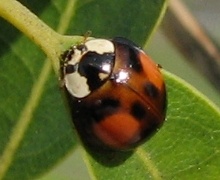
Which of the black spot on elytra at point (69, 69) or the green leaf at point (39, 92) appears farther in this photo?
the green leaf at point (39, 92)

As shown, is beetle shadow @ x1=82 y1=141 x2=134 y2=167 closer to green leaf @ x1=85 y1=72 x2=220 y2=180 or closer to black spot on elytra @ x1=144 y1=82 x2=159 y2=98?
green leaf @ x1=85 y1=72 x2=220 y2=180

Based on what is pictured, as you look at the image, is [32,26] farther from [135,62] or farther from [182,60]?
[182,60]

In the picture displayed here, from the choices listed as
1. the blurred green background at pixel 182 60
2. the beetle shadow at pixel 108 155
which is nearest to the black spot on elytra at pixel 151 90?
the beetle shadow at pixel 108 155

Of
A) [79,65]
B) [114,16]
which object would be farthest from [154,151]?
[114,16]

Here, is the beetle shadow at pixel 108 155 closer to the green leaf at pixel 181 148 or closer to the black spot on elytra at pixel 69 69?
the green leaf at pixel 181 148

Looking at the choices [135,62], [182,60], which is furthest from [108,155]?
[182,60]
